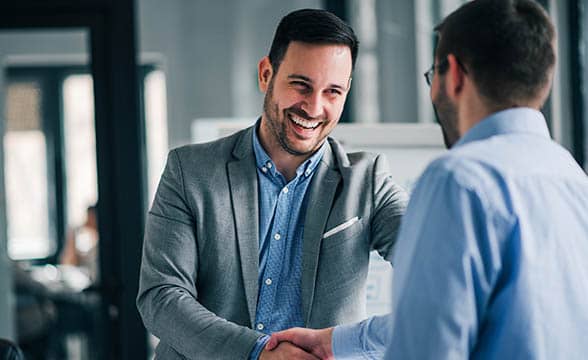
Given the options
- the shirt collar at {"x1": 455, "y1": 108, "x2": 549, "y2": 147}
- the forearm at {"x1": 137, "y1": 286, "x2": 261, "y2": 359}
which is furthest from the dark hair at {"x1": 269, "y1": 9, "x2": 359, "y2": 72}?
the shirt collar at {"x1": 455, "y1": 108, "x2": 549, "y2": 147}

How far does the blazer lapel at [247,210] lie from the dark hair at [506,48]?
2.23ft

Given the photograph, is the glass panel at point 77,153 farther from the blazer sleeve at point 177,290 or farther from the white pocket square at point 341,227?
the white pocket square at point 341,227

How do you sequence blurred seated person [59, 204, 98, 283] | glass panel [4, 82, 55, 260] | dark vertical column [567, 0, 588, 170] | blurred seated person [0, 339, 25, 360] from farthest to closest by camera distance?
1. glass panel [4, 82, 55, 260]
2. blurred seated person [59, 204, 98, 283]
3. dark vertical column [567, 0, 588, 170]
4. blurred seated person [0, 339, 25, 360]

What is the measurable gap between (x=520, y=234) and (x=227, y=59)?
649 centimetres

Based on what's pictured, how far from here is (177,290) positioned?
1.62m

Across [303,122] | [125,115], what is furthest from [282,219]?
[125,115]

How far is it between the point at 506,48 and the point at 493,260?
27 centimetres

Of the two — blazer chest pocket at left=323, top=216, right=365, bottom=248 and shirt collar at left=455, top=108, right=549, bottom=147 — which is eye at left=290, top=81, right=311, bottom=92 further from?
shirt collar at left=455, top=108, right=549, bottom=147

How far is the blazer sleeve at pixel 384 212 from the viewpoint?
66.7 inches

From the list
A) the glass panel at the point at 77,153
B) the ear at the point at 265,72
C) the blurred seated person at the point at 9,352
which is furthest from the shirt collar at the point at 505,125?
the glass panel at the point at 77,153

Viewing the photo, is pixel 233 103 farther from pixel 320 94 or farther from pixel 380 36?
pixel 320 94

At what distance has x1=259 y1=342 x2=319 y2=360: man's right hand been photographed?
153 cm

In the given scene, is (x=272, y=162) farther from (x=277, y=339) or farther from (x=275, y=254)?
(x=277, y=339)

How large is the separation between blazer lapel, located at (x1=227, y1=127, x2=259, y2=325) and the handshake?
0.12 m
